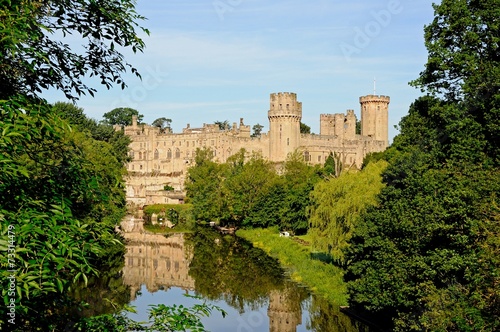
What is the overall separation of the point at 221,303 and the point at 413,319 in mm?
10186

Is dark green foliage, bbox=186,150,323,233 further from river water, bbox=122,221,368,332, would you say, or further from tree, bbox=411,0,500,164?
tree, bbox=411,0,500,164

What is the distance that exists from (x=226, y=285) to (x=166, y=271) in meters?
5.75

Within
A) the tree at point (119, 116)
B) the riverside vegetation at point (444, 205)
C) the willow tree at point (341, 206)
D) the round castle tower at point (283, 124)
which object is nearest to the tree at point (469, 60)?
the riverside vegetation at point (444, 205)

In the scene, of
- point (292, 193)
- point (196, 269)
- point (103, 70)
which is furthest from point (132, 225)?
point (103, 70)

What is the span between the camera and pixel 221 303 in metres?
24.9

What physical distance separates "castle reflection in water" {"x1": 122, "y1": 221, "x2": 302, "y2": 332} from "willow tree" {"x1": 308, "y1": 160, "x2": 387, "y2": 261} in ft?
9.28

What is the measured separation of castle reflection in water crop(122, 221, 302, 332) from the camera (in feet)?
73.7

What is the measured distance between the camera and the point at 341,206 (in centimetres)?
2638

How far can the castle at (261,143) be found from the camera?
76.6 m

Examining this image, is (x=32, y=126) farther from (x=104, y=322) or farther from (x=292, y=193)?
(x=292, y=193)

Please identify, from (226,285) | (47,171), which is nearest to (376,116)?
(226,285)

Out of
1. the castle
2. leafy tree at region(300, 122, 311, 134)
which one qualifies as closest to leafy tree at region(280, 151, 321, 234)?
the castle

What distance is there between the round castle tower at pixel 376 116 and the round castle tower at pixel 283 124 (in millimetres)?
12640

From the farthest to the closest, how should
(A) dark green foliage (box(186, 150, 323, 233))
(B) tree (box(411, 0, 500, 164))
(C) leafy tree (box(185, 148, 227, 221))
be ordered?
(C) leafy tree (box(185, 148, 227, 221)), (A) dark green foliage (box(186, 150, 323, 233)), (B) tree (box(411, 0, 500, 164))
